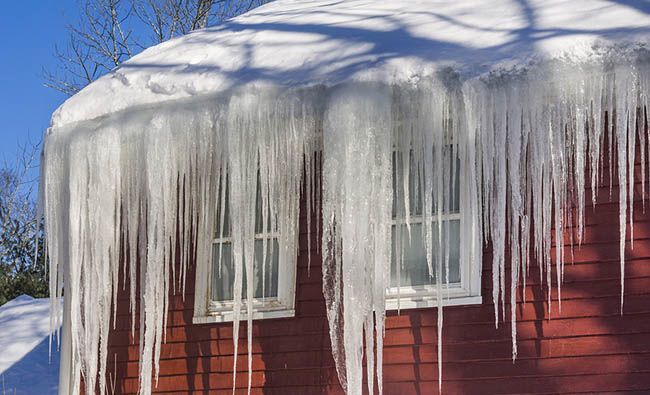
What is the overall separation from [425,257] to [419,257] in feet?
0.15

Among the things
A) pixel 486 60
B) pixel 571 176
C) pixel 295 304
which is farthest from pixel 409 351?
pixel 486 60

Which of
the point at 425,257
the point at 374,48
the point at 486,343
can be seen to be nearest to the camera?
the point at 374,48

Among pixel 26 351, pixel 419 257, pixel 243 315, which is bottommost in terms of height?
pixel 26 351

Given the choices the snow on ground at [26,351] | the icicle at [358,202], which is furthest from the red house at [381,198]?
the snow on ground at [26,351]

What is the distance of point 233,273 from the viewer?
7539 millimetres

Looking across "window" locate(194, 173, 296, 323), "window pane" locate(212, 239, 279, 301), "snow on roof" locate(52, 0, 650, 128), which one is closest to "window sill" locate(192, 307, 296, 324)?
"window" locate(194, 173, 296, 323)

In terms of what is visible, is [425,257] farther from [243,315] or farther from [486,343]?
[243,315]

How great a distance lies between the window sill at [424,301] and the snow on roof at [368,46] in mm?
1723

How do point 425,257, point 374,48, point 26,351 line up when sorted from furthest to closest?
point 26,351
point 425,257
point 374,48

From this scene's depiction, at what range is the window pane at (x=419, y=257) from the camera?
670 centimetres

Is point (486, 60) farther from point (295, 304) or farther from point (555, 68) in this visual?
point (295, 304)

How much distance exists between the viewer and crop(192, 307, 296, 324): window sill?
7.19 meters

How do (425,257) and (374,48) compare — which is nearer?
(374,48)

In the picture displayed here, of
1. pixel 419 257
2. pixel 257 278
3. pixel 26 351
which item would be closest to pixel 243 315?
pixel 257 278
